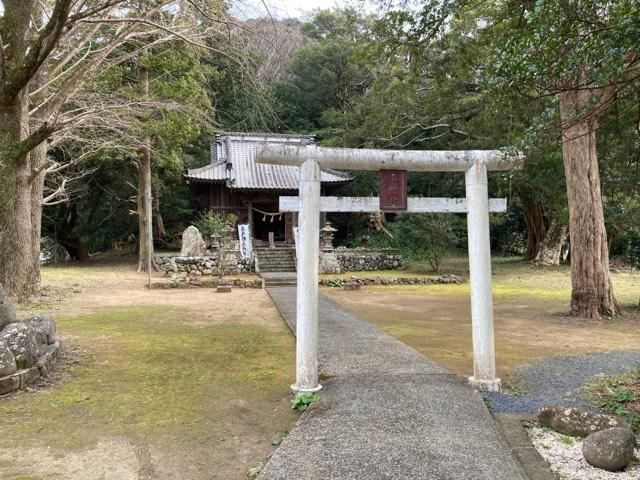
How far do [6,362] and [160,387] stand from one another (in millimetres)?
1444

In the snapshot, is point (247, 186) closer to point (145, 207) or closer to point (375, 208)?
point (145, 207)

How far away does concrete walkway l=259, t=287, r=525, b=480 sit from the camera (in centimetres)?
301

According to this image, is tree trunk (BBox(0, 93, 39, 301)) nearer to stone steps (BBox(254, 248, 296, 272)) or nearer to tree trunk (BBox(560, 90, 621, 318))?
stone steps (BBox(254, 248, 296, 272))

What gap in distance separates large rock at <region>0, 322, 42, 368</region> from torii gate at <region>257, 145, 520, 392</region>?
2.76 meters

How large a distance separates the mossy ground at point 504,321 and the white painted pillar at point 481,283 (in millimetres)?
697

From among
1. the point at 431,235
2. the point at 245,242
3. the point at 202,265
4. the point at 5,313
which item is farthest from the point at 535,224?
the point at 5,313

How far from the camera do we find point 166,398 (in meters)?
4.56

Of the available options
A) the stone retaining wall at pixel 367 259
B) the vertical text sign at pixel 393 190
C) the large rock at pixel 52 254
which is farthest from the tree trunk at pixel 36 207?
the large rock at pixel 52 254

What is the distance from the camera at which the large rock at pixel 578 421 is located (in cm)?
354

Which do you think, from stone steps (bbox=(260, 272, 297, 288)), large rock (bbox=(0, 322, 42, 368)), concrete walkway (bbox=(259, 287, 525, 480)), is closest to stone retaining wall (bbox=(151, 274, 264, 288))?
stone steps (bbox=(260, 272, 297, 288))

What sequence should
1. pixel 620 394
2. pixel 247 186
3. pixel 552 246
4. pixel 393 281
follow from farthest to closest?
1. pixel 247 186
2. pixel 552 246
3. pixel 393 281
4. pixel 620 394

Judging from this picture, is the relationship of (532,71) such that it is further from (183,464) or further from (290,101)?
(290,101)

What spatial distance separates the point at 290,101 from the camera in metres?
31.5

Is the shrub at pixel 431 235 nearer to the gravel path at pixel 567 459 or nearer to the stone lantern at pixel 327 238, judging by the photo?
the stone lantern at pixel 327 238
